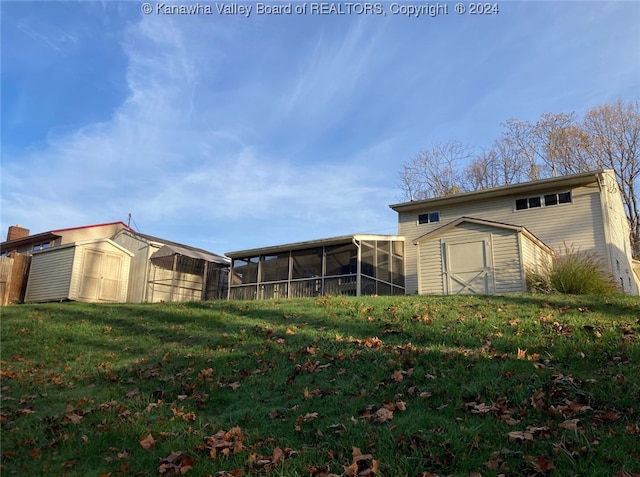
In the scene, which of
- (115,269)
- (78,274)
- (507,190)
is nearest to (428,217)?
(507,190)

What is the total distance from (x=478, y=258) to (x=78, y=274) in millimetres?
15112

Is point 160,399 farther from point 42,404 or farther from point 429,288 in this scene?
point 429,288

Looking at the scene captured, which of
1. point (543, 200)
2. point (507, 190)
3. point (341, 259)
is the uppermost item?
point (507, 190)

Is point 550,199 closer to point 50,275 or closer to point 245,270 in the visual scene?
point 245,270

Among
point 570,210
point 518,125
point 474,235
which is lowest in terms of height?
point 474,235

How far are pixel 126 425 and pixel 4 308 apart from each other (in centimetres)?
1154

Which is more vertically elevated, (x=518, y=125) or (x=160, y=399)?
(x=518, y=125)

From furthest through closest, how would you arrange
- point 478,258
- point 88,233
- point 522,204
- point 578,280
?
point 88,233 < point 522,204 < point 478,258 < point 578,280

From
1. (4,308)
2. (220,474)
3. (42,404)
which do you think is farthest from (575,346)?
(4,308)

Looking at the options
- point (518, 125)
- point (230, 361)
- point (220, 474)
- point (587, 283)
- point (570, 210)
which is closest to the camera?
point (220, 474)

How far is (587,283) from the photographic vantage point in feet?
39.3

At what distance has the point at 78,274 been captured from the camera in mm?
20156

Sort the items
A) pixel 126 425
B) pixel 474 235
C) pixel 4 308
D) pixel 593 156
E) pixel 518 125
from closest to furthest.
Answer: pixel 126 425 < pixel 4 308 < pixel 474 235 < pixel 593 156 < pixel 518 125

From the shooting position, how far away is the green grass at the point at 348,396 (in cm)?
377
